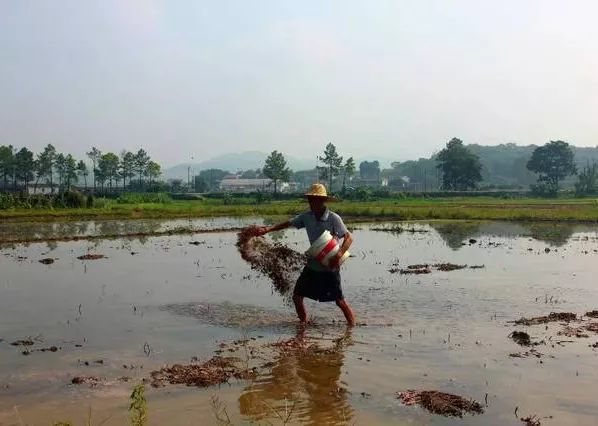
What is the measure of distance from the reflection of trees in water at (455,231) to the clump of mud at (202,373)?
43.7 feet

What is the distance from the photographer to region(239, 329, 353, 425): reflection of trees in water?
4645mm

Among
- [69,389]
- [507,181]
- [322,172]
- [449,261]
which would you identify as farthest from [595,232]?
[507,181]

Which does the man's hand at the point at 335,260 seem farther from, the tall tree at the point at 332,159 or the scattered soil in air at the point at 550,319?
the tall tree at the point at 332,159

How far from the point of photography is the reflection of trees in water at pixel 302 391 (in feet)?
15.2

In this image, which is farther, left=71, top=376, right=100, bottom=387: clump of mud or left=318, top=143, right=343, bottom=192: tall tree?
left=318, top=143, right=343, bottom=192: tall tree

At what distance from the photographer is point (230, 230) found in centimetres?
2531

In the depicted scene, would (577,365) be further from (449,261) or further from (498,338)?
(449,261)

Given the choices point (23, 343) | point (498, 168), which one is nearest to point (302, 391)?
point (23, 343)

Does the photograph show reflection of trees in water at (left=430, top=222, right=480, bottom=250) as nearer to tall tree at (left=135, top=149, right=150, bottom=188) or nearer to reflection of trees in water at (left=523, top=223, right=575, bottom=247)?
reflection of trees in water at (left=523, top=223, right=575, bottom=247)

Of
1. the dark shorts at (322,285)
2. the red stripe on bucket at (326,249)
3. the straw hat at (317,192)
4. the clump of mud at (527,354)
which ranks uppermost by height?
the straw hat at (317,192)

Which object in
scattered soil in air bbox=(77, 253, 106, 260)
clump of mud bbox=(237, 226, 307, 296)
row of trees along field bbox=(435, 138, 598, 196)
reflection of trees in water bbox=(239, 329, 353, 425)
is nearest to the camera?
reflection of trees in water bbox=(239, 329, 353, 425)

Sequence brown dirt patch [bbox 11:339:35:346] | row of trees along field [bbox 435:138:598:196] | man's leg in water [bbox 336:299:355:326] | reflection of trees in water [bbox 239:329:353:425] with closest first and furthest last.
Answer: reflection of trees in water [bbox 239:329:353:425] → brown dirt patch [bbox 11:339:35:346] → man's leg in water [bbox 336:299:355:326] → row of trees along field [bbox 435:138:598:196]

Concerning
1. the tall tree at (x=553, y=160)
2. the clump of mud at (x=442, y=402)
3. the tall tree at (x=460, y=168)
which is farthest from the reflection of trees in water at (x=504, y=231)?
the tall tree at (x=553, y=160)

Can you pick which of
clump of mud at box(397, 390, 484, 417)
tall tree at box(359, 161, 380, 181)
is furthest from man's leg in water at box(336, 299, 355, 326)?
tall tree at box(359, 161, 380, 181)
